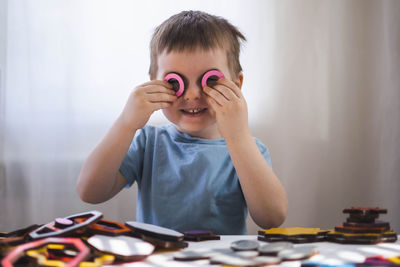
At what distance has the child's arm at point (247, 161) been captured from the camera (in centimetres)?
91

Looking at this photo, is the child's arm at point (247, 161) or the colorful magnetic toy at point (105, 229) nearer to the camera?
the colorful magnetic toy at point (105, 229)

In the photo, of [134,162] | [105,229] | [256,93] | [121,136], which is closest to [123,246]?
[105,229]

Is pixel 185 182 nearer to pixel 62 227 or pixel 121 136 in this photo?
pixel 121 136

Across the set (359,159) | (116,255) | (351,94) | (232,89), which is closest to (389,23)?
(351,94)

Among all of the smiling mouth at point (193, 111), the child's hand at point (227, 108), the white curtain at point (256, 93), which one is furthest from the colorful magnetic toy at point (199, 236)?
the white curtain at point (256, 93)

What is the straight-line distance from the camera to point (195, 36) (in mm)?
1027

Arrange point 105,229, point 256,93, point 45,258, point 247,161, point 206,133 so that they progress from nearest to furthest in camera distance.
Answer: point 45,258, point 105,229, point 247,161, point 206,133, point 256,93

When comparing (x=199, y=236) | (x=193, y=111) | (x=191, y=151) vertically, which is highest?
(x=193, y=111)

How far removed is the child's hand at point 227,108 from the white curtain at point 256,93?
1.70 ft

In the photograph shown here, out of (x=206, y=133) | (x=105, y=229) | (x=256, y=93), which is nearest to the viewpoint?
(x=105, y=229)

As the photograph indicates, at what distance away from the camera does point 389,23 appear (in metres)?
1.52

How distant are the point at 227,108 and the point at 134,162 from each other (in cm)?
31

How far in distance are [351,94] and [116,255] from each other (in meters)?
1.34

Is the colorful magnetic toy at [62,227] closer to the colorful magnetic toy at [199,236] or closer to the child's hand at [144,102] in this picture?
the colorful magnetic toy at [199,236]
